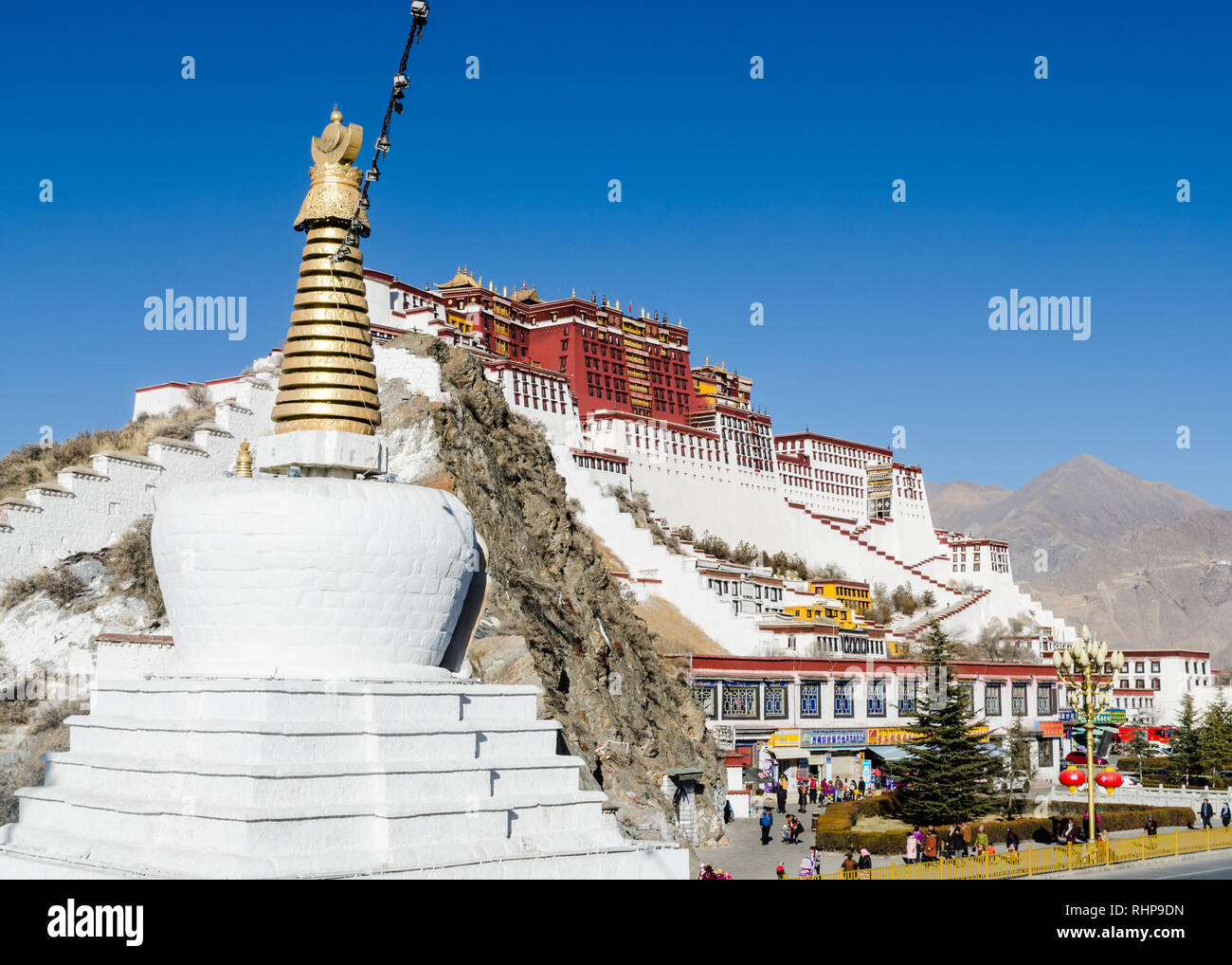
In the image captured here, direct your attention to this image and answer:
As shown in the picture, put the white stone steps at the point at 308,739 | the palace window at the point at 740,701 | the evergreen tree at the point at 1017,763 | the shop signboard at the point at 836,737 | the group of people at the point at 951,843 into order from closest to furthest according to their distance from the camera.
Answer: the white stone steps at the point at 308,739
the group of people at the point at 951,843
the evergreen tree at the point at 1017,763
the palace window at the point at 740,701
the shop signboard at the point at 836,737

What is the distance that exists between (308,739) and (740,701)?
29.6 metres

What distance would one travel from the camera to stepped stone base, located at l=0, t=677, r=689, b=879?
15.8 metres

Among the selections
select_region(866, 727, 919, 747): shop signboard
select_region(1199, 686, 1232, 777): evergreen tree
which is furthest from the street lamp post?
select_region(866, 727, 919, 747): shop signboard

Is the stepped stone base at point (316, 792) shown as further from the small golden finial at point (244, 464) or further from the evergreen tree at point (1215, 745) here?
the evergreen tree at point (1215, 745)

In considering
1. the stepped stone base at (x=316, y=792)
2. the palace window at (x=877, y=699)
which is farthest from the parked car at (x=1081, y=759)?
the stepped stone base at (x=316, y=792)

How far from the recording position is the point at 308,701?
55.0 feet

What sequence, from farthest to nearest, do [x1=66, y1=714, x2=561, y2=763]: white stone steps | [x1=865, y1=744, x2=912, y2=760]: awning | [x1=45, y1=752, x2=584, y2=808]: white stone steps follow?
[x1=865, y1=744, x2=912, y2=760]: awning, [x1=66, y1=714, x2=561, y2=763]: white stone steps, [x1=45, y1=752, x2=584, y2=808]: white stone steps

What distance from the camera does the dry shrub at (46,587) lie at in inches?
1286

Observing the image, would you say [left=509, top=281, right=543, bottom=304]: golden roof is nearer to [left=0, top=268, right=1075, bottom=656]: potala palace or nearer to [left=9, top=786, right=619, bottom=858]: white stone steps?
[left=0, top=268, right=1075, bottom=656]: potala palace

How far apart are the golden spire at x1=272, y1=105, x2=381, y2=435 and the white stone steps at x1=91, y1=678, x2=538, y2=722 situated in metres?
4.04

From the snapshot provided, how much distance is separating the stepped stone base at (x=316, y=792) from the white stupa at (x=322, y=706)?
3 centimetres

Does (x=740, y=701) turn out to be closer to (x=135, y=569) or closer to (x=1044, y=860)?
(x=135, y=569)

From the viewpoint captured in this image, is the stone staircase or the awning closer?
the awning
